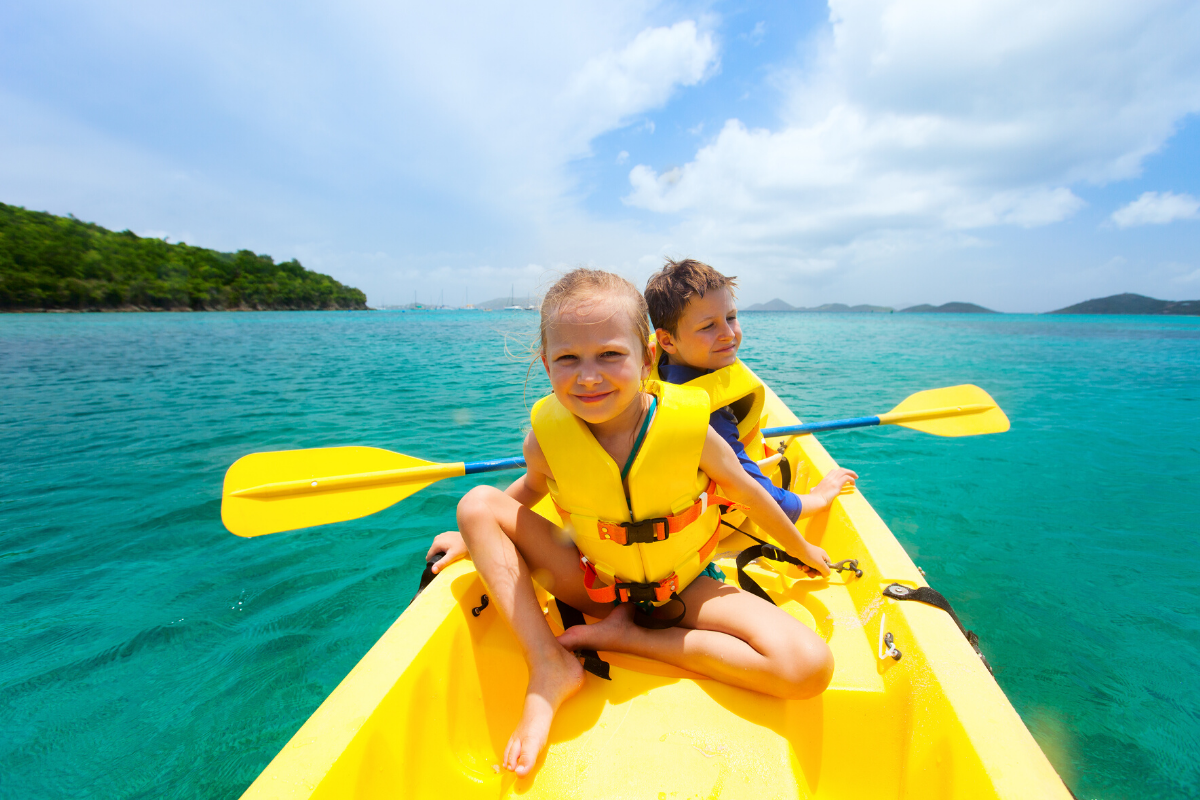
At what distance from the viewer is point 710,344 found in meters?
2.05

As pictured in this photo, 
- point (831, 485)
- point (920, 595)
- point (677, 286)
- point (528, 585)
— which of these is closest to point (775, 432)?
point (831, 485)

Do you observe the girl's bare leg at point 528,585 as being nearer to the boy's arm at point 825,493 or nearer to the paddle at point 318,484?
the paddle at point 318,484

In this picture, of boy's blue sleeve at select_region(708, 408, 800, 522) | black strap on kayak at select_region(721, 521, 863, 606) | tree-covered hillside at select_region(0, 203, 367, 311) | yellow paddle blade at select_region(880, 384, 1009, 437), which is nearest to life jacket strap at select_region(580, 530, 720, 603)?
black strap on kayak at select_region(721, 521, 863, 606)

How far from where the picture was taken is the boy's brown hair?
6.48ft

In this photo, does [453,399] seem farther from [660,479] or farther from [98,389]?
[660,479]

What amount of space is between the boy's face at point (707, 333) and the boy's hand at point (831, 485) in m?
0.70

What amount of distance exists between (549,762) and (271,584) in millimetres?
2338

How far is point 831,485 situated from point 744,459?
0.54 meters

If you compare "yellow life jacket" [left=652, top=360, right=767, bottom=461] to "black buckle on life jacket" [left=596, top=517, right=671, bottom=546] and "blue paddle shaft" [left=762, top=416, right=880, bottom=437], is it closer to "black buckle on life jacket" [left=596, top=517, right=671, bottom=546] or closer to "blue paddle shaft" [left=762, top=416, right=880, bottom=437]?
"blue paddle shaft" [left=762, top=416, right=880, bottom=437]

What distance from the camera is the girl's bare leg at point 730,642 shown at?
4.25ft

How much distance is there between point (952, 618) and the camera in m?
1.44

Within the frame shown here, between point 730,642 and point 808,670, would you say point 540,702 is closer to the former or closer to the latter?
point 730,642

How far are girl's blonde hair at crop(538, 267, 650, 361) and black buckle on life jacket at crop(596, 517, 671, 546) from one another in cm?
47

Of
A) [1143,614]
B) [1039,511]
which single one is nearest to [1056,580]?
[1143,614]
